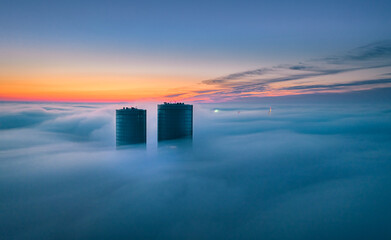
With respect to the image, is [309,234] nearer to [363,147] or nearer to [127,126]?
[127,126]

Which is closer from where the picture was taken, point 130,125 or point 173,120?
point 130,125

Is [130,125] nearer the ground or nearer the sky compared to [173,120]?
nearer the ground

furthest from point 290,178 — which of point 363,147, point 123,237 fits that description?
point 363,147

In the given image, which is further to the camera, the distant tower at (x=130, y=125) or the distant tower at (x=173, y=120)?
the distant tower at (x=173, y=120)

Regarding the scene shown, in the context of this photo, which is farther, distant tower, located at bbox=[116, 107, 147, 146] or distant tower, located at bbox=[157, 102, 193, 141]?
distant tower, located at bbox=[157, 102, 193, 141]
